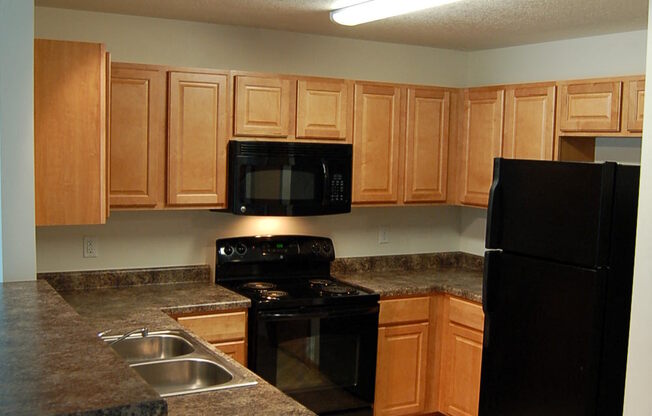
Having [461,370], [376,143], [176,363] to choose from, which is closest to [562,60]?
[376,143]

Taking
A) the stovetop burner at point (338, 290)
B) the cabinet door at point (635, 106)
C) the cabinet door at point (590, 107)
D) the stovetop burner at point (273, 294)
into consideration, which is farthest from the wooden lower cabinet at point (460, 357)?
the cabinet door at point (635, 106)

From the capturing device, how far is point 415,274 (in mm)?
4852

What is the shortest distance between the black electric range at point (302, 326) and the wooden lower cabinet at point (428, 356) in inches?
6.8

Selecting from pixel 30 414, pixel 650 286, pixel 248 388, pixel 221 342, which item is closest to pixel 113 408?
pixel 30 414

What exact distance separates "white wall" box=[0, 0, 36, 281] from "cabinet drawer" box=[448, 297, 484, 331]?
2.37m

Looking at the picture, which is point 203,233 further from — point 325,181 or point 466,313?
point 466,313

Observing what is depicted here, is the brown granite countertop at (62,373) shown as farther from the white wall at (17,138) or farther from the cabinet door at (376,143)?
the cabinet door at (376,143)

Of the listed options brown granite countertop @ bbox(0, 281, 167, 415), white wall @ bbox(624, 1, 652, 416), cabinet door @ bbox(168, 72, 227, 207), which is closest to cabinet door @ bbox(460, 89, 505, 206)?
cabinet door @ bbox(168, 72, 227, 207)

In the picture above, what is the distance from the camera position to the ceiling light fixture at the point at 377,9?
10.4 ft

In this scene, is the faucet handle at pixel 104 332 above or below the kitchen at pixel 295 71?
below

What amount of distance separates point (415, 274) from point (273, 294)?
118 cm

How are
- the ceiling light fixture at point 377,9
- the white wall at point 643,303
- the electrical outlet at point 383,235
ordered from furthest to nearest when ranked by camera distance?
the electrical outlet at point 383,235, the ceiling light fixture at point 377,9, the white wall at point 643,303

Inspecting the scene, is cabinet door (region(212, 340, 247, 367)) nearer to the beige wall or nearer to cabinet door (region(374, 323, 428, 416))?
cabinet door (region(374, 323, 428, 416))

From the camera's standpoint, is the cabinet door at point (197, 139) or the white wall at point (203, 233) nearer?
the cabinet door at point (197, 139)
